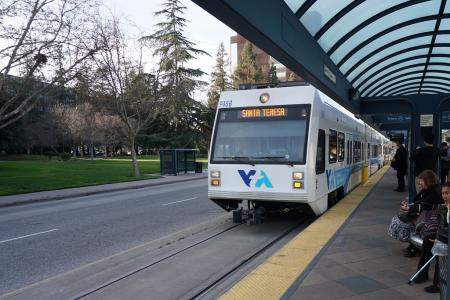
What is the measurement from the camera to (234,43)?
107m

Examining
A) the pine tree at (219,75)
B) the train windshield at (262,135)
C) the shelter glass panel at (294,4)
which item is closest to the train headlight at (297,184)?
the train windshield at (262,135)

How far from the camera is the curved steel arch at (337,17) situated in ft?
28.5

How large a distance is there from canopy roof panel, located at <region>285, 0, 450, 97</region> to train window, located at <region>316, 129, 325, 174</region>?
2493 millimetres

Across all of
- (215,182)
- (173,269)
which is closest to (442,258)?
(173,269)

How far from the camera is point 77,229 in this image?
31.9ft

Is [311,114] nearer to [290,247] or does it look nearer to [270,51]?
[270,51]

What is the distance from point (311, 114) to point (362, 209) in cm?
275

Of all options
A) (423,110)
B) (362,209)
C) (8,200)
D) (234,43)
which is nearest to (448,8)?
(423,110)

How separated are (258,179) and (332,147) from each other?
9.47 feet

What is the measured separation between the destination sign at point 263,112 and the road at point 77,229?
2.98 meters

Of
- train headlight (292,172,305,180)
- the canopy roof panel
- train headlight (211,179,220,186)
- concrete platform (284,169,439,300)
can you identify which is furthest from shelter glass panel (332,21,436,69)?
concrete platform (284,169,439,300)

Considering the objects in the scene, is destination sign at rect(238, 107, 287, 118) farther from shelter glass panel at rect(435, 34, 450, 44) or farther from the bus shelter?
the bus shelter

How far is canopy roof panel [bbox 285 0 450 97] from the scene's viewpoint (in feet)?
29.5

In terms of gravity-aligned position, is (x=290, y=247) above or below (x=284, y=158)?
below
